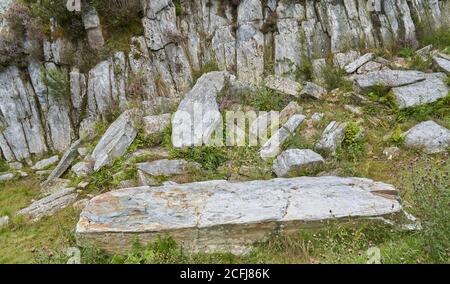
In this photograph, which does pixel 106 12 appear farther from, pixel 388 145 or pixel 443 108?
pixel 443 108

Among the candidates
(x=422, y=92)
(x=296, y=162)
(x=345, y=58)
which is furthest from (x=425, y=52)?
(x=296, y=162)

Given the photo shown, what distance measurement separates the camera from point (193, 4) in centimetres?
1215

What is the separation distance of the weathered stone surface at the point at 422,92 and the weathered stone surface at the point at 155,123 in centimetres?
625

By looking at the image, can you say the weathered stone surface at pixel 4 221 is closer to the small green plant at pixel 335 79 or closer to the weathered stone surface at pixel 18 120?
the weathered stone surface at pixel 18 120

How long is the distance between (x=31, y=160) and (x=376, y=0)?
1211 centimetres

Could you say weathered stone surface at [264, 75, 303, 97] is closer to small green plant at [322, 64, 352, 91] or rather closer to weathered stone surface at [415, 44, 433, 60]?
small green plant at [322, 64, 352, 91]

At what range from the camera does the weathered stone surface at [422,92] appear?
30.7 feet

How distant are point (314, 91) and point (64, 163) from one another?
7387mm

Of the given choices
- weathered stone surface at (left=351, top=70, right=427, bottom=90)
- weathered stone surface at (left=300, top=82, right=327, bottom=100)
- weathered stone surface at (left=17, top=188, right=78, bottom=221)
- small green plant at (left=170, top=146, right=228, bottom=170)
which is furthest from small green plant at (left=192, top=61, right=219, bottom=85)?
weathered stone surface at (left=17, top=188, right=78, bottom=221)

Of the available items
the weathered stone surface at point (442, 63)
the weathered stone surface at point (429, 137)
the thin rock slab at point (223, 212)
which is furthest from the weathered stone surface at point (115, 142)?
the weathered stone surface at point (442, 63)

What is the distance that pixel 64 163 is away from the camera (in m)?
9.85

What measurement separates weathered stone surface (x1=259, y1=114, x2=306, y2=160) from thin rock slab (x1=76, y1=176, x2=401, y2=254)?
1.90 metres

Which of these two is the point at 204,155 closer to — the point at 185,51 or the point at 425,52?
the point at 185,51

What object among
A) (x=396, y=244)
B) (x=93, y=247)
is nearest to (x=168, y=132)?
(x=93, y=247)
